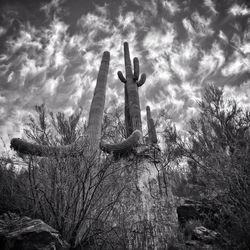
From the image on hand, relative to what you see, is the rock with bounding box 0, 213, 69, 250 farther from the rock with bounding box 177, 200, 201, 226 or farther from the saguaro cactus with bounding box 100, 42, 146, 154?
the rock with bounding box 177, 200, 201, 226

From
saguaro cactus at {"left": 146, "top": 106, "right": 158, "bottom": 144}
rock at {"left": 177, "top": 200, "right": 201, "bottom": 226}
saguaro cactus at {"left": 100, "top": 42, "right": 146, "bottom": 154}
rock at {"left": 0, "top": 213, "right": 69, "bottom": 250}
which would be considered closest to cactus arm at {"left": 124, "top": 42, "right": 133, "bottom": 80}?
saguaro cactus at {"left": 100, "top": 42, "right": 146, "bottom": 154}

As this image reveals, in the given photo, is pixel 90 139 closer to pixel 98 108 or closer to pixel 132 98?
pixel 98 108

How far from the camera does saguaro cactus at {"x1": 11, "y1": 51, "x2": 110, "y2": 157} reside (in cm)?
294

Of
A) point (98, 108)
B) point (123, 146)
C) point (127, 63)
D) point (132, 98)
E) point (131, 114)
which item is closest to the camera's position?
point (123, 146)

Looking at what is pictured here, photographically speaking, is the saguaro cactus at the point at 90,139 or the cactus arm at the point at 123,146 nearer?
the saguaro cactus at the point at 90,139

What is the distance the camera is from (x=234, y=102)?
22.8 ft

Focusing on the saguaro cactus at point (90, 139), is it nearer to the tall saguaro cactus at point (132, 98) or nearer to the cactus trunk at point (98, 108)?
the cactus trunk at point (98, 108)

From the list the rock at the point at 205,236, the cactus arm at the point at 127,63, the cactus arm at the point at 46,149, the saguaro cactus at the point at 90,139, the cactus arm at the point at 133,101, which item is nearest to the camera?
the cactus arm at the point at 46,149

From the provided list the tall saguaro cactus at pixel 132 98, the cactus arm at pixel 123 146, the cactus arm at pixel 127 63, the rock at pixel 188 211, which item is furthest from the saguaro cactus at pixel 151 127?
the cactus arm at pixel 123 146

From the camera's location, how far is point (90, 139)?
3.84 m

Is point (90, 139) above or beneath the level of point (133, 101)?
beneath

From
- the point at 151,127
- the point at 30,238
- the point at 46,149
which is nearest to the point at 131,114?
the point at 151,127

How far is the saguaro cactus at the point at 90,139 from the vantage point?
294cm

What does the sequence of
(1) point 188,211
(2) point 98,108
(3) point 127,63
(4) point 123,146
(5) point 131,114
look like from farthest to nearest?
(3) point 127,63 < (5) point 131,114 < (1) point 188,211 < (2) point 98,108 < (4) point 123,146
